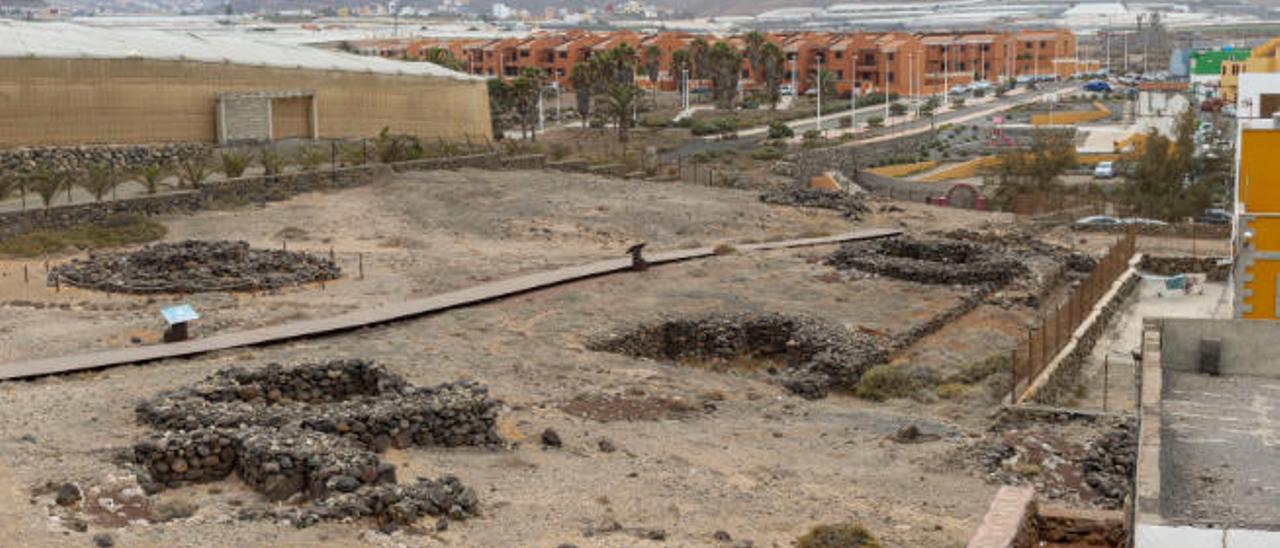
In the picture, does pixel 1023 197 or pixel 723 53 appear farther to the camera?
pixel 723 53

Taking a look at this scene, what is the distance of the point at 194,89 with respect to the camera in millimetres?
50156

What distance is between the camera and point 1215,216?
50688 mm

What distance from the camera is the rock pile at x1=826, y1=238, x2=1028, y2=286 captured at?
35.1 m

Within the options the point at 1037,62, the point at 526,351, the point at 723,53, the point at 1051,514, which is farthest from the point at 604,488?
the point at 1037,62

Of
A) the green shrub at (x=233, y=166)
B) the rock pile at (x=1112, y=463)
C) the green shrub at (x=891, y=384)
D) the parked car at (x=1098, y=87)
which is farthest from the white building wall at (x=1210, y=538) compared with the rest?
the parked car at (x=1098, y=87)

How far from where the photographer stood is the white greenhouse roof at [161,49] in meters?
46.8

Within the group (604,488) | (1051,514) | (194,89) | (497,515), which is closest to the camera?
(1051,514)

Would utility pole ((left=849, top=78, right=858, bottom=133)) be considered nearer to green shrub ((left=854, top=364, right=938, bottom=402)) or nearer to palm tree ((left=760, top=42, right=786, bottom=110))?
palm tree ((left=760, top=42, right=786, bottom=110))

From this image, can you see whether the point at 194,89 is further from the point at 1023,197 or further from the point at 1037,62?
the point at 1037,62

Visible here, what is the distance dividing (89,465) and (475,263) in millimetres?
18284

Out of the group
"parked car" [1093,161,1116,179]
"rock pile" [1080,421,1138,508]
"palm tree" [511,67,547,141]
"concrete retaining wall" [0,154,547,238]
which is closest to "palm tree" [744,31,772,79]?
"palm tree" [511,67,547,141]

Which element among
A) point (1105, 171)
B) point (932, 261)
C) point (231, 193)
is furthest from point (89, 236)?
point (1105, 171)

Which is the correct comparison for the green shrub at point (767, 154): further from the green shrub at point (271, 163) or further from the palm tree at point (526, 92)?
the green shrub at point (271, 163)

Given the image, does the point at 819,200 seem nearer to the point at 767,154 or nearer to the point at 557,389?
the point at 767,154
